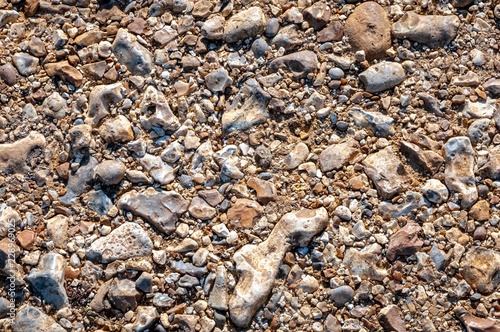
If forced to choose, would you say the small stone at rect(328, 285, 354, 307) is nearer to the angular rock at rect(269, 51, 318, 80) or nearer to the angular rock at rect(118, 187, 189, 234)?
the angular rock at rect(118, 187, 189, 234)

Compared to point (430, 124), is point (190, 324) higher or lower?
lower

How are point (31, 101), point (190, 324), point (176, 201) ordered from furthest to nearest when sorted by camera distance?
1. point (31, 101)
2. point (176, 201)
3. point (190, 324)

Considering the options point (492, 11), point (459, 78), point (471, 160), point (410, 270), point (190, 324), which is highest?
point (492, 11)

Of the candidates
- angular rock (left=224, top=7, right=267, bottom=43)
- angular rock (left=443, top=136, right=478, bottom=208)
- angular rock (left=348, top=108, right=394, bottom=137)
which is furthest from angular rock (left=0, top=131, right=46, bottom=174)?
angular rock (left=443, top=136, right=478, bottom=208)

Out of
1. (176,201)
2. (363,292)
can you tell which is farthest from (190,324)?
(363,292)

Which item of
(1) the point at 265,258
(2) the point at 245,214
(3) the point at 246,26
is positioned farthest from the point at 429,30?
(1) the point at 265,258

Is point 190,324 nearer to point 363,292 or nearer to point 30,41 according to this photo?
point 363,292
